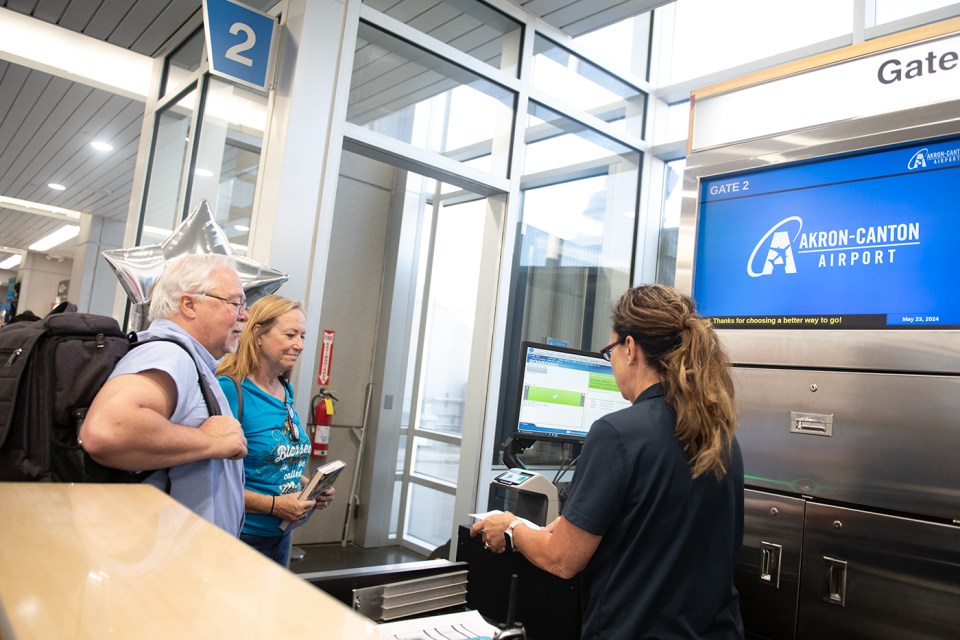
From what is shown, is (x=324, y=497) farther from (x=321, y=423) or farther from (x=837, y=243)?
(x=321, y=423)

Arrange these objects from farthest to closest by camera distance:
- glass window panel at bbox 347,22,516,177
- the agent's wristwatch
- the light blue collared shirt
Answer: glass window panel at bbox 347,22,516,177 < the agent's wristwatch < the light blue collared shirt

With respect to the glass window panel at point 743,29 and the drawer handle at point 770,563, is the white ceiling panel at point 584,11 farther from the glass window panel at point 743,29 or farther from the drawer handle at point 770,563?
the drawer handle at point 770,563

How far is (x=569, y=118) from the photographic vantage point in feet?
12.7

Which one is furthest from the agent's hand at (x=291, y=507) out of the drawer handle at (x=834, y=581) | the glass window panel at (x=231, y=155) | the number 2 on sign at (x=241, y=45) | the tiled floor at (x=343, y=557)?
the tiled floor at (x=343, y=557)

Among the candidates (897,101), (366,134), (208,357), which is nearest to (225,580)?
(208,357)

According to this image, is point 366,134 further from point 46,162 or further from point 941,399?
point 46,162

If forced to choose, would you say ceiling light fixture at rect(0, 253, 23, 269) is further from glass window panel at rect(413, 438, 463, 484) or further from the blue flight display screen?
the blue flight display screen

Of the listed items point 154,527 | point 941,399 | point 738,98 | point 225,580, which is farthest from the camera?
point 738,98

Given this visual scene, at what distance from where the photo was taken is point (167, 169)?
13.1ft

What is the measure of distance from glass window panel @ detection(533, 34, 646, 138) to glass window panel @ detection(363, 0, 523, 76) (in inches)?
7.3

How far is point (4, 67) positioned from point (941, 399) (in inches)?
233

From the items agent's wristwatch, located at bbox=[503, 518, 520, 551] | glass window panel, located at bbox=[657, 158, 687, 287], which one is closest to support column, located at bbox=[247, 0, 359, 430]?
agent's wristwatch, located at bbox=[503, 518, 520, 551]

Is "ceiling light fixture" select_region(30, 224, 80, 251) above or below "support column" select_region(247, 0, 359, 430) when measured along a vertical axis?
above

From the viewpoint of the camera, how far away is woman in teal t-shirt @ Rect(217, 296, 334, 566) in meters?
1.90
